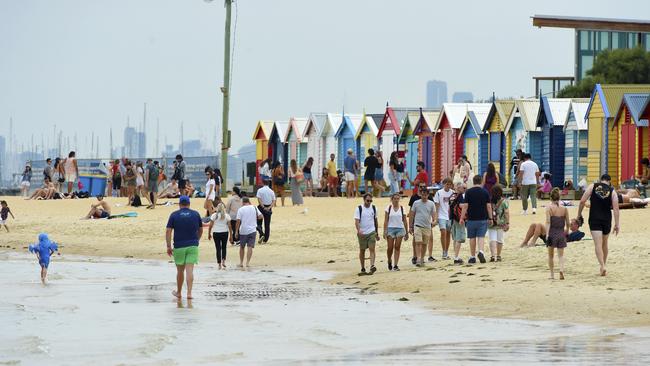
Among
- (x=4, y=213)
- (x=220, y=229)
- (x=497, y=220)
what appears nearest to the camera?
(x=497, y=220)

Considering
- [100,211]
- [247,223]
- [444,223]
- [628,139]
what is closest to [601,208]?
[444,223]

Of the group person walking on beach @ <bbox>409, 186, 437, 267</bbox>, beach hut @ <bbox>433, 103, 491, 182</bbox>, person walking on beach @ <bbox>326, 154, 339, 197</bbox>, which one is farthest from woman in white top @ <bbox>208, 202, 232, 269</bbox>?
beach hut @ <bbox>433, 103, 491, 182</bbox>

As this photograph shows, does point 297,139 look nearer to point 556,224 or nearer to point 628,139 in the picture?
point 628,139

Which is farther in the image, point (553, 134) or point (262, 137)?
point (262, 137)

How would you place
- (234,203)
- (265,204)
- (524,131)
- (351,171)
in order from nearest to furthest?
(234,203) < (265,204) < (351,171) < (524,131)

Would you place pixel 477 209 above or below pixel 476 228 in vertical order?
above

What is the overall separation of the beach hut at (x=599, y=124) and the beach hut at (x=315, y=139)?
2003cm

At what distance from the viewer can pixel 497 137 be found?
157 feet

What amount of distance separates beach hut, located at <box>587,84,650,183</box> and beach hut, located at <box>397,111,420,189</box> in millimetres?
11887

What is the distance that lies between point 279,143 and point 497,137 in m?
21.0

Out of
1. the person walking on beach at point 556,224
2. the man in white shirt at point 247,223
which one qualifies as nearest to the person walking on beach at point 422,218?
the person walking on beach at point 556,224

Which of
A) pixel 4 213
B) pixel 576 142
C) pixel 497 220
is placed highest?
pixel 576 142

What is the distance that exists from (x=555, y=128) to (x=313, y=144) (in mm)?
19930

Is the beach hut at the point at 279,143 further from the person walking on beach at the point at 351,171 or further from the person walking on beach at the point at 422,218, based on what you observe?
the person walking on beach at the point at 422,218
